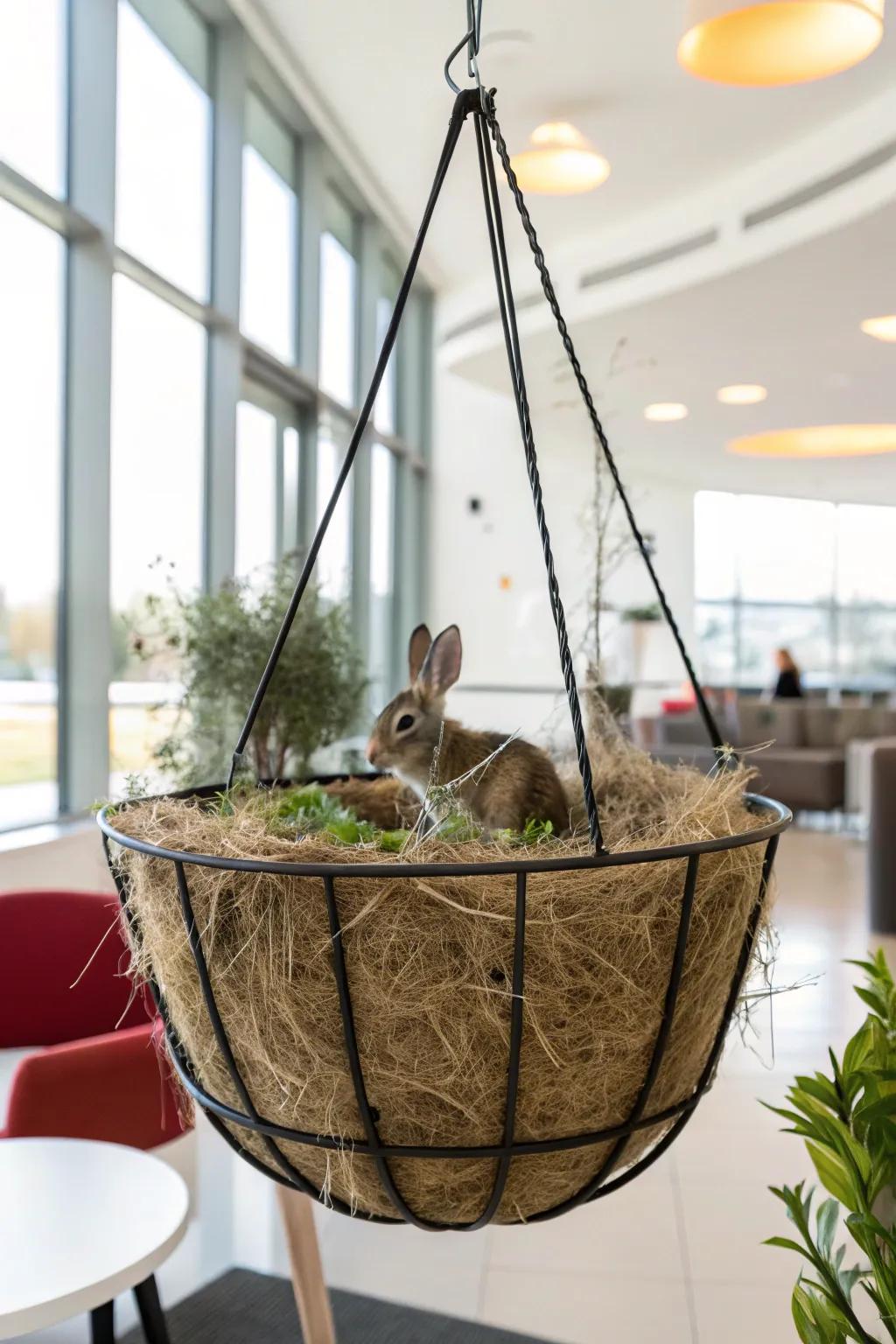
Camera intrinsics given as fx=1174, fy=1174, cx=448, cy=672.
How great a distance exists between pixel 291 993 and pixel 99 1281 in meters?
0.90

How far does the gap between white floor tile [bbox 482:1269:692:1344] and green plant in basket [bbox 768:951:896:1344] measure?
1.11m

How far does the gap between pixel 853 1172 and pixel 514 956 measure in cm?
69

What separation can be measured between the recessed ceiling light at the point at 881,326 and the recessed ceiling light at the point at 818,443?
342 centimetres

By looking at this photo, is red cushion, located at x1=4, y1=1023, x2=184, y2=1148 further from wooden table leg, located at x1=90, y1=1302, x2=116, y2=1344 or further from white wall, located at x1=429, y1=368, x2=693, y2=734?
white wall, located at x1=429, y1=368, x2=693, y2=734

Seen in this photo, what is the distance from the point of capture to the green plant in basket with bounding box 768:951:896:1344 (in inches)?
46.8

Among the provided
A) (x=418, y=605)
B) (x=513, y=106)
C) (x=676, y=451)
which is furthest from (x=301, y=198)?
(x=676, y=451)

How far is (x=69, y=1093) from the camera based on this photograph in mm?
2033

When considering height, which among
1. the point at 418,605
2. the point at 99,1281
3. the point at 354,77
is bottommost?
the point at 99,1281

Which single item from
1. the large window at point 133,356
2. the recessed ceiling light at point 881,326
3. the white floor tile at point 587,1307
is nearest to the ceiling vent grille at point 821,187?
the recessed ceiling light at point 881,326

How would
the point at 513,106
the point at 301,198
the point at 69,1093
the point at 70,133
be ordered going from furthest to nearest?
the point at 301,198 → the point at 513,106 → the point at 70,133 → the point at 69,1093

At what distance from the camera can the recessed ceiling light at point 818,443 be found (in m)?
11.0

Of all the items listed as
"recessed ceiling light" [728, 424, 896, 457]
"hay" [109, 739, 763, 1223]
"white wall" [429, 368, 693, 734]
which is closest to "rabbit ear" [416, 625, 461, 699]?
"hay" [109, 739, 763, 1223]

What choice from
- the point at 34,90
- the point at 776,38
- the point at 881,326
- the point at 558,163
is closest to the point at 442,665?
the point at 776,38

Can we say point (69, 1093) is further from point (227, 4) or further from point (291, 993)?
point (227, 4)
